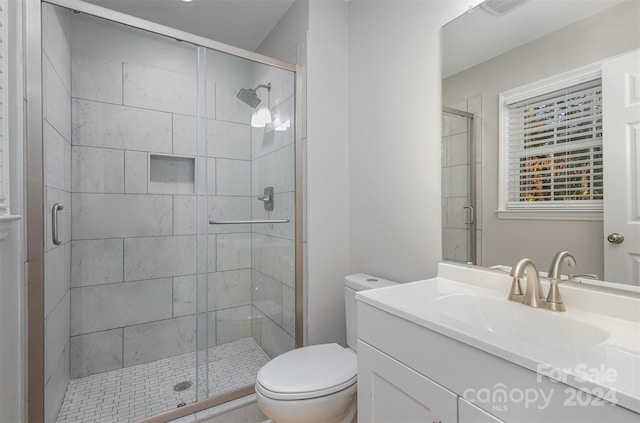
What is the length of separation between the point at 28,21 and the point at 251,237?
53.7 inches

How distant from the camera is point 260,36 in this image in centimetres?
237

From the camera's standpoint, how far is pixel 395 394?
3.05 feet

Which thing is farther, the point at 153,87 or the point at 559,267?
the point at 153,87

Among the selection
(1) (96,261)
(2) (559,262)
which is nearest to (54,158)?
(1) (96,261)

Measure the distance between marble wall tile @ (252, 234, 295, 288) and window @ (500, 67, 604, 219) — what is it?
1186 millimetres

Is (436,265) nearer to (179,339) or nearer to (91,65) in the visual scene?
(179,339)

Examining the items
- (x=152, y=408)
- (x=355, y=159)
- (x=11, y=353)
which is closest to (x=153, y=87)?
(x=355, y=159)

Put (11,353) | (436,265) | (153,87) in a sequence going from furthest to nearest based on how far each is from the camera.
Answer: (153,87) → (436,265) → (11,353)

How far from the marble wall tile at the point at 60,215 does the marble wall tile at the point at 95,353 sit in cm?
60

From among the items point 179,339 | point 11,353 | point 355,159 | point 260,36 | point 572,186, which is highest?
point 260,36

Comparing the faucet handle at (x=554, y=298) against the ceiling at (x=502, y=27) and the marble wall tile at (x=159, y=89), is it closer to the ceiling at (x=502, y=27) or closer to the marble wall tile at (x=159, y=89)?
the ceiling at (x=502, y=27)

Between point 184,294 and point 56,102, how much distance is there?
1.19 m

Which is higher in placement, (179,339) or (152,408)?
(179,339)

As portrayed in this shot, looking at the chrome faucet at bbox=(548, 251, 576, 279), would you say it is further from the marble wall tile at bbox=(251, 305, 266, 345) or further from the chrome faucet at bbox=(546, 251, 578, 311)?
the marble wall tile at bbox=(251, 305, 266, 345)
